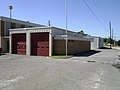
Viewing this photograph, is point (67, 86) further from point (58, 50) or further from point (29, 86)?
point (58, 50)

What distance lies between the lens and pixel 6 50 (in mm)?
36312

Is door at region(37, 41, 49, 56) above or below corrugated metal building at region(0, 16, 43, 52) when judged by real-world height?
below

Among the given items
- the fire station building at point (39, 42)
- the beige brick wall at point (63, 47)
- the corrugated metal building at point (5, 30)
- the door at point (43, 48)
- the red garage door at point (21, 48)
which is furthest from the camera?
the corrugated metal building at point (5, 30)

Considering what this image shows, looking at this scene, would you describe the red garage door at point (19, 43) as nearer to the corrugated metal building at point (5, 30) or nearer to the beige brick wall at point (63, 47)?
the corrugated metal building at point (5, 30)

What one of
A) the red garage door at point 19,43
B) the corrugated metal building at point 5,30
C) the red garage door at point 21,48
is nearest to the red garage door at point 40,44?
the red garage door at point 21,48

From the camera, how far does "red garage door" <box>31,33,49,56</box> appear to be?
29.8 metres

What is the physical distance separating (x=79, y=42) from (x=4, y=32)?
13.6 metres

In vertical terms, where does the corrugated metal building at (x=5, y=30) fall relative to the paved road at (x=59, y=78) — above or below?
above

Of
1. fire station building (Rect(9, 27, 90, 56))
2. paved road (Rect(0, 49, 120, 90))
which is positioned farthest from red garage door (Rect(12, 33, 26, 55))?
paved road (Rect(0, 49, 120, 90))

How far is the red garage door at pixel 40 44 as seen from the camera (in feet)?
97.6

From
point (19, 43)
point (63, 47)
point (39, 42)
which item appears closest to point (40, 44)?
point (39, 42)

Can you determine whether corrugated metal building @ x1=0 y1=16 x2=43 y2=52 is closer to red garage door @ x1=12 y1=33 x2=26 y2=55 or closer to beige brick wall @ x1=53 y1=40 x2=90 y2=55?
red garage door @ x1=12 y1=33 x2=26 y2=55

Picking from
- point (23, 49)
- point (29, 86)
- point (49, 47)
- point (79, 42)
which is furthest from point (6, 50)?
point (29, 86)

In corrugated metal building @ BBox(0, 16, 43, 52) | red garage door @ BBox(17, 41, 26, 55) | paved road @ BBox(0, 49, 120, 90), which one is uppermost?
corrugated metal building @ BBox(0, 16, 43, 52)
